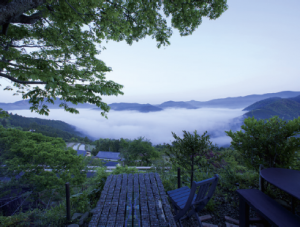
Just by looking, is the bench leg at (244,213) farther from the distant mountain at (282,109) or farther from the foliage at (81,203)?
the distant mountain at (282,109)

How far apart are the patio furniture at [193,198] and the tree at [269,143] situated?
1691mm

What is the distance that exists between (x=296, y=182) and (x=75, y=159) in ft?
43.5

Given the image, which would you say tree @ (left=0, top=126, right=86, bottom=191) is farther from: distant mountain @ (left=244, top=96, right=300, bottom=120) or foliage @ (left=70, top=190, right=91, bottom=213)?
distant mountain @ (left=244, top=96, right=300, bottom=120)

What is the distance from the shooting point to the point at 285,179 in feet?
6.28

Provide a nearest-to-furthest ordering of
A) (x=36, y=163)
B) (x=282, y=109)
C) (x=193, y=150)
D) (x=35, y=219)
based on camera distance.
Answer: (x=35, y=219) < (x=193, y=150) < (x=36, y=163) < (x=282, y=109)

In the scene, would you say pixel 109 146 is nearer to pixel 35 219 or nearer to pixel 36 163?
pixel 36 163

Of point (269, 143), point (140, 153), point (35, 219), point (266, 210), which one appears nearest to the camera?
point (266, 210)

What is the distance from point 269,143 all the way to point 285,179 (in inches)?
55.9

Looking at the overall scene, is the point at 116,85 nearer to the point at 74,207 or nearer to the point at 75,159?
the point at 74,207

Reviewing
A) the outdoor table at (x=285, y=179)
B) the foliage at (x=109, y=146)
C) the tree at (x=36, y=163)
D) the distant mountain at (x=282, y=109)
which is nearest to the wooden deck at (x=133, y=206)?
the outdoor table at (x=285, y=179)

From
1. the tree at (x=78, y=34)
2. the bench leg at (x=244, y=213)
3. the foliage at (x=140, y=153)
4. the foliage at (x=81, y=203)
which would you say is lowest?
the foliage at (x=140, y=153)

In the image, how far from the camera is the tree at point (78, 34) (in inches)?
136

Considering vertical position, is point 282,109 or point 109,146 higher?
point 282,109

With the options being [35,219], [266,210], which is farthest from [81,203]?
[266,210]
